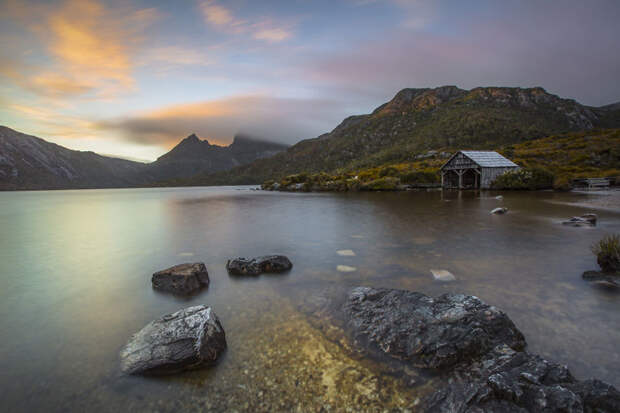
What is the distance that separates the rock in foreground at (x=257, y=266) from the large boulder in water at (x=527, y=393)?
20.4 ft

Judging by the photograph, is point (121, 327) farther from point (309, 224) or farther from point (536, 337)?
point (309, 224)

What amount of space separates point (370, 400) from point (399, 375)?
70 centimetres

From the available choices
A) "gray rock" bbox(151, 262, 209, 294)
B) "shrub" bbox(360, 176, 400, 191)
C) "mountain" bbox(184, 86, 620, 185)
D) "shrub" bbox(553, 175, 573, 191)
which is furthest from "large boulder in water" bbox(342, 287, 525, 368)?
"mountain" bbox(184, 86, 620, 185)

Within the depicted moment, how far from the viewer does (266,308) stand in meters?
6.60

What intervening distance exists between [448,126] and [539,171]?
83.2 metres

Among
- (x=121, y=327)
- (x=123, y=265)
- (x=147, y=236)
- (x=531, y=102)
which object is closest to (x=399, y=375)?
(x=121, y=327)

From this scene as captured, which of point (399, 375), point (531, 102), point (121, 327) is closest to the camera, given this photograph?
point (399, 375)

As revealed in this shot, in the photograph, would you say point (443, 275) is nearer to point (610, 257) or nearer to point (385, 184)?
point (610, 257)

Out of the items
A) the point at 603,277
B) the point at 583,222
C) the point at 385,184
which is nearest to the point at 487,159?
the point at 385,184

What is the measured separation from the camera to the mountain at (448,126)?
105 m

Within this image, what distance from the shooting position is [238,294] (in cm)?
750

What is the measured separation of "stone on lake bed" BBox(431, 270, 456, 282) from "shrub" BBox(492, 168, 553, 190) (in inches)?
1799

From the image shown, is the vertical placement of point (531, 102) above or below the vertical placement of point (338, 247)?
above

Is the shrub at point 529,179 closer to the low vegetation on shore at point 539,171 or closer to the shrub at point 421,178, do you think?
the low vegetation on shore at point 539,171
